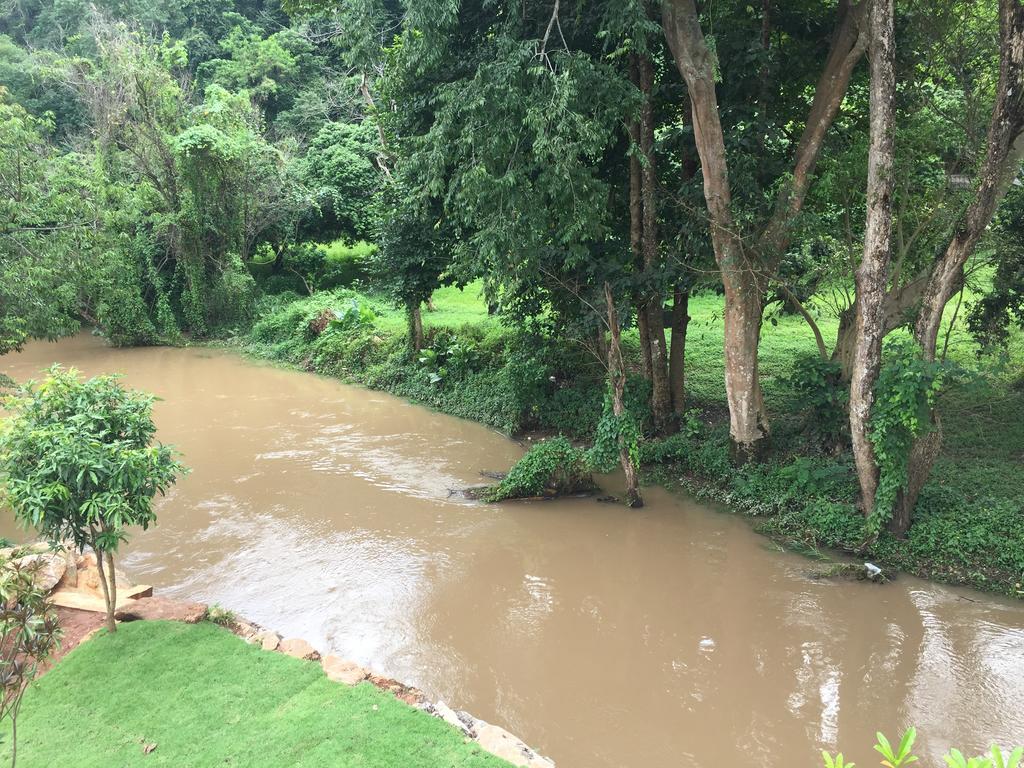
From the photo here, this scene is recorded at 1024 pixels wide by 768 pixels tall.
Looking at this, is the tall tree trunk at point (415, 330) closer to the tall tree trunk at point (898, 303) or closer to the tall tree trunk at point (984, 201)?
the tall tree trunk at point (898, 303)

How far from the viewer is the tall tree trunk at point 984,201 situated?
6.61 m

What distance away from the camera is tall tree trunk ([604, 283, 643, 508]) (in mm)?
8891

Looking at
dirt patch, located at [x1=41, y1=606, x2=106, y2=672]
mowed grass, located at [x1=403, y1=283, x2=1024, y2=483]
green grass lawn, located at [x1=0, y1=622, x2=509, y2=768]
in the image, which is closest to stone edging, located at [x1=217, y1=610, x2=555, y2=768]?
green grass lawn, located at [x1=0, y1=622, x2=509, y2=768]

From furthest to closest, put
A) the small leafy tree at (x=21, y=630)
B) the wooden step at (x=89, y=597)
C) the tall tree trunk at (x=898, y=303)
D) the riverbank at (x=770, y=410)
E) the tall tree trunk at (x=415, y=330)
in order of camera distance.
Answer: the tall tree trunk at (x=415, y=330)
the tall tree trunk at (x=898, y=303)
the riverbank at (x=770, y=410)
the wooden step at (x=89, y=597)
the small leafy tree at (x=21, y=630)

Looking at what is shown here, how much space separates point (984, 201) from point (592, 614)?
18.4ft

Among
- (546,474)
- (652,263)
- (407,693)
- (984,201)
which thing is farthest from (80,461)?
(984,201)

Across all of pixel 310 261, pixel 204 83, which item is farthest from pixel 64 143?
pixel 310 261

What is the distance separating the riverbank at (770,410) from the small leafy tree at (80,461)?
6.85 meters

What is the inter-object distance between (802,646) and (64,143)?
90.0 ft

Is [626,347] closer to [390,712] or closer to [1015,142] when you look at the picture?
[1015,142]

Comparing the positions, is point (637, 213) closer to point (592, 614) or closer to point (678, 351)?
point (678, 351)

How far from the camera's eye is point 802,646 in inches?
254

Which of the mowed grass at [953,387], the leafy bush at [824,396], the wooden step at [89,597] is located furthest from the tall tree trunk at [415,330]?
the wooden step at [89,597]

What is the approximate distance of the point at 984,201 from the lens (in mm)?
6859
